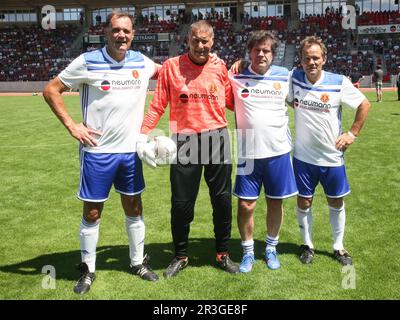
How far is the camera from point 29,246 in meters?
5.06

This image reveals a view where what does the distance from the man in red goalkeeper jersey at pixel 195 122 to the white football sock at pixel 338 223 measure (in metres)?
1.12

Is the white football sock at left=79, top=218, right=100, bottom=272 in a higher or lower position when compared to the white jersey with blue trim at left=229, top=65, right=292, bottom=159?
lower

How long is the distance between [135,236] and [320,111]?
2.17 meters

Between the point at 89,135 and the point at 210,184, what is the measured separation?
1.22 meters

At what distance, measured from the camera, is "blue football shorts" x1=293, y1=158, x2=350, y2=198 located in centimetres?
434

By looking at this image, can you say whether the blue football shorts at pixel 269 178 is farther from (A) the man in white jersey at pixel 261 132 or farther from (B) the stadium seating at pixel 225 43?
(B) the stadium seating at pixel 225 43

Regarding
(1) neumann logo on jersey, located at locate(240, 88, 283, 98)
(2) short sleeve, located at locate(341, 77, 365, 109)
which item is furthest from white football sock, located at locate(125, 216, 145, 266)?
(2) short sleeve, located at locate(341, 77, 365, 109)

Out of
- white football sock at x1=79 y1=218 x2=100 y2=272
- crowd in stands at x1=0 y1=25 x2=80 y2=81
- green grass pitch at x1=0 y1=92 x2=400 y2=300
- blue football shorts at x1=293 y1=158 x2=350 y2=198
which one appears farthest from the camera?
crowd in stands at x1=0 y1=25 x2=80 y2=81

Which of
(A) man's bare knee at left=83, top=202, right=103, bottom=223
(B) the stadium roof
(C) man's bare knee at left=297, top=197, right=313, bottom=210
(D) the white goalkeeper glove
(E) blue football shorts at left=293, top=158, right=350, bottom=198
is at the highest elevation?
(B) the stadium roof

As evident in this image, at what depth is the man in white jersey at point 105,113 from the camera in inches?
150

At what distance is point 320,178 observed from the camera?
4.43 m

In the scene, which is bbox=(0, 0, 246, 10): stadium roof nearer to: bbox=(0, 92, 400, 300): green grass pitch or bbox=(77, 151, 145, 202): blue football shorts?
bbox=(0, 92, 400, 300): green grass pitch

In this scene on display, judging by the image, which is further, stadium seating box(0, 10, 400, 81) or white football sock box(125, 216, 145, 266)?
stadium seating box(0, 10, 400, 81)

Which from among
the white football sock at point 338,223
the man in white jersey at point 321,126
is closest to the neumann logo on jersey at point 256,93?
the man in white jersey at point 321,126
